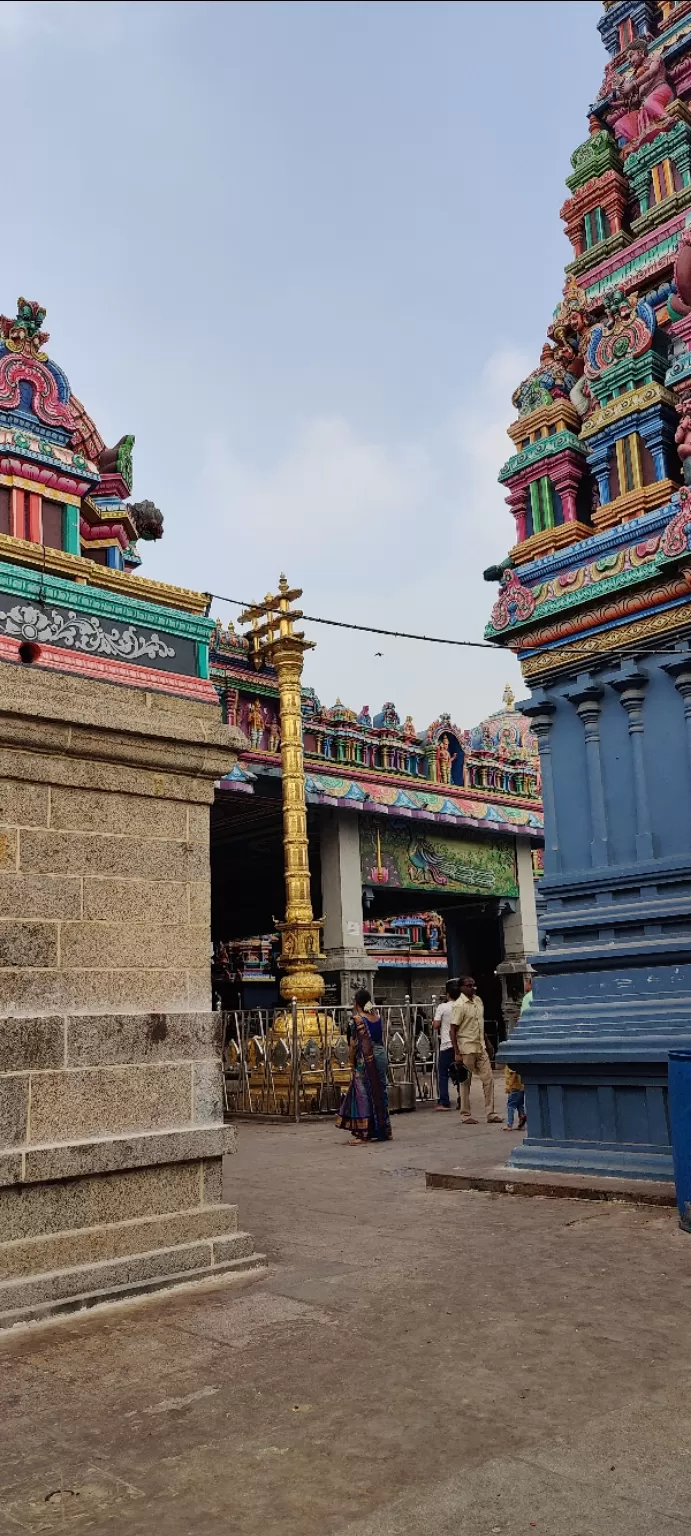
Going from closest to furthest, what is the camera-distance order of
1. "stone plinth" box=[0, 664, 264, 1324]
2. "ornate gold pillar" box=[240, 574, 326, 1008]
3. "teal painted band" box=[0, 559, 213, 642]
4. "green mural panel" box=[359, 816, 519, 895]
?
"stone plinth" box=[0, 664, 264, 1324]
"teal painted band" box=[0, 559, 213, 642]
"ornate gold pillar" box=[240, 574, 326, 1008]
"green mural panel" box=[359, 816, 519, 895]

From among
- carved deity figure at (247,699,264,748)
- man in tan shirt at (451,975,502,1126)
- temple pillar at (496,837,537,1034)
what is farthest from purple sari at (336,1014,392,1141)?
temple pillar at (496,837,537,1034)

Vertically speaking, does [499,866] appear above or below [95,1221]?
above

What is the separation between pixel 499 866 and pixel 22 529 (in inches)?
733

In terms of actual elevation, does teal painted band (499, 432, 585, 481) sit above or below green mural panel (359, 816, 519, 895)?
above

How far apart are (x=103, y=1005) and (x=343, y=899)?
15640 millimetres

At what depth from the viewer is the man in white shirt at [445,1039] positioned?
13.6 metres

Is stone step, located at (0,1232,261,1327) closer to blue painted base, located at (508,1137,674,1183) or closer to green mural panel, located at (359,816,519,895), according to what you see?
blue painted base, located at (508,1137,674,1183)

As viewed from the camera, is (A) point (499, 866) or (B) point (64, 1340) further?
(A) point (499, 866)

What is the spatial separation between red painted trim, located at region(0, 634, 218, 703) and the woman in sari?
16.6 ft

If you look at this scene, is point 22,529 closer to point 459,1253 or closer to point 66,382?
point 66,382

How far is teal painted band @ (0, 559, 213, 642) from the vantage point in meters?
6.17

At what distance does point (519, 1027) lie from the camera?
847 centimetres

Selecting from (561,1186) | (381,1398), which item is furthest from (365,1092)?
(381,1398)

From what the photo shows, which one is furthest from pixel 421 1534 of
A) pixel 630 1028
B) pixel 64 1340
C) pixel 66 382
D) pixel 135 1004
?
pixel 66 382
